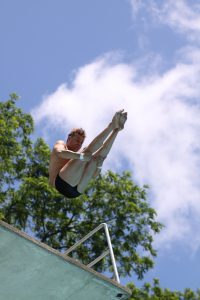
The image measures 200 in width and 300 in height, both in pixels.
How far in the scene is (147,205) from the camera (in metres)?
22.4

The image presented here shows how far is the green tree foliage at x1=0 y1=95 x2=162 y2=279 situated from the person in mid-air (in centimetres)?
1200

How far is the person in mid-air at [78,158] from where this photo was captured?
8125mm

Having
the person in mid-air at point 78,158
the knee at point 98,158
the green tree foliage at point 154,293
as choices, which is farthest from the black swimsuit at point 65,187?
the green tree foliage at point 154,293

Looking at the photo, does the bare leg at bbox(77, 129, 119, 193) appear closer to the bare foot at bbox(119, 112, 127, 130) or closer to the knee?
the knee

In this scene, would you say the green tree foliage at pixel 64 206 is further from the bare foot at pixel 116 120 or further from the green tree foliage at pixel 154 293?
the bare foot at pixel 116 120

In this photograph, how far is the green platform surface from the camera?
6133 millimetres

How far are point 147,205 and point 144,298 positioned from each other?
12.2ft

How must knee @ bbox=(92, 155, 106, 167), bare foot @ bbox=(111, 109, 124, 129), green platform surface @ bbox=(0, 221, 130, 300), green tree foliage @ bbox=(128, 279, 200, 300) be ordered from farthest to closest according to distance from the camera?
1. green tree foliage @ bbox=(128, 279, 200, 300)
2. knee @ bbox=(92, 155, 106, 167)
3. bare foot @ bbox=(111, 109, 124, 129)
4. green platform surface @ bbox=(0, 221, 130, 300)

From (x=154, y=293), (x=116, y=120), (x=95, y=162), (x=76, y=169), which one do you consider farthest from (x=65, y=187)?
(x=154, y=293)

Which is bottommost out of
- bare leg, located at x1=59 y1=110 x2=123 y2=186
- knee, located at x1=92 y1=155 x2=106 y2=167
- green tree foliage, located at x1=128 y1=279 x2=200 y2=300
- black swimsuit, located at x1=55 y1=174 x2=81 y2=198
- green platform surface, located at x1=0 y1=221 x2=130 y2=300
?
green platform surface, located at x1=0 y1=221 x2=130 y2=300

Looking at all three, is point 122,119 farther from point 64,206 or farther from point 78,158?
point 64,206

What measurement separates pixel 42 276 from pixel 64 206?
1540cm

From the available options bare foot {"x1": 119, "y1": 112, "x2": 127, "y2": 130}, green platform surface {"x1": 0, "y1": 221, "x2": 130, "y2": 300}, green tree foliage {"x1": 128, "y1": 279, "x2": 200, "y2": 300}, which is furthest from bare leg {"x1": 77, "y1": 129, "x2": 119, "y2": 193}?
green tree foliage {"x1": 128, "y1": 279, "x2": 200, "y2": 300}

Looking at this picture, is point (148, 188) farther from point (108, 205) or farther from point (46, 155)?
point (46, 155)
